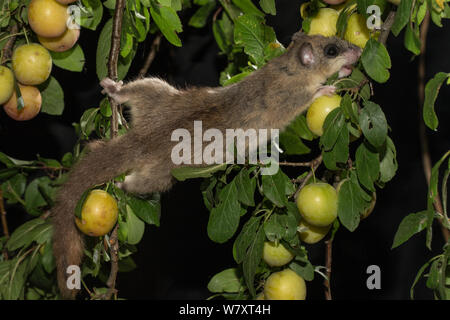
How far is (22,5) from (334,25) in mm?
776

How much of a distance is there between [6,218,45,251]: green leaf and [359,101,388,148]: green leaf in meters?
0.86

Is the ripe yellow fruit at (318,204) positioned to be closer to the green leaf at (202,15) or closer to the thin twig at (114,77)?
the thin twig at (114,77)

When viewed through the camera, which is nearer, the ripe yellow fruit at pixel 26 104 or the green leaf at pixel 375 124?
the green leaf at pixel 375 124

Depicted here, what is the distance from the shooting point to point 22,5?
1484 millimetres

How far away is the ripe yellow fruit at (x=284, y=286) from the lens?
1.39m

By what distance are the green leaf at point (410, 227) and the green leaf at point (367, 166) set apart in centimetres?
10

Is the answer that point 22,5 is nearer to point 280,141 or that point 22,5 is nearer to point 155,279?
point 280,141

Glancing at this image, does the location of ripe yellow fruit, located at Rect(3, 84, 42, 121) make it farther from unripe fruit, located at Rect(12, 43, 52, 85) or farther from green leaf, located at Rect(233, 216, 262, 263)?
green leaf, located at Rect(233, 216, 262, 263)

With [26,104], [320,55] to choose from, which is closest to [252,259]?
[320,55]

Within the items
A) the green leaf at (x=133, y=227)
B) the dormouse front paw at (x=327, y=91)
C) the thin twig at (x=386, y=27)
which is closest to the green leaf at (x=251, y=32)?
the dormouse front paw at (x=327, y=91)

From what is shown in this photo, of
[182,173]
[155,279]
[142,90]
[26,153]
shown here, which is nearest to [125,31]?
[142,90]

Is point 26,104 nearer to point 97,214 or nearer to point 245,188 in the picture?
point 97,214

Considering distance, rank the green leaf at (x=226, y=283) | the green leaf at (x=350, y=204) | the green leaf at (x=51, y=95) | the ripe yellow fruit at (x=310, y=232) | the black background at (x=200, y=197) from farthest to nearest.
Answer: the black background at (x=200, y=197)
the green leaf at (x=51, y=95)
the green leaf at (x=226, y=283)
the ripe yellow fruit at (x=310, y=232)
the green leaf at (x=350, y=204)

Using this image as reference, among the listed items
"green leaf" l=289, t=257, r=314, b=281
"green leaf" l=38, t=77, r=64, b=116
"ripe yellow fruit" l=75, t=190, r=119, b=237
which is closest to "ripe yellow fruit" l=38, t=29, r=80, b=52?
"green leaf" l=38, t=77, r=64, b=116
